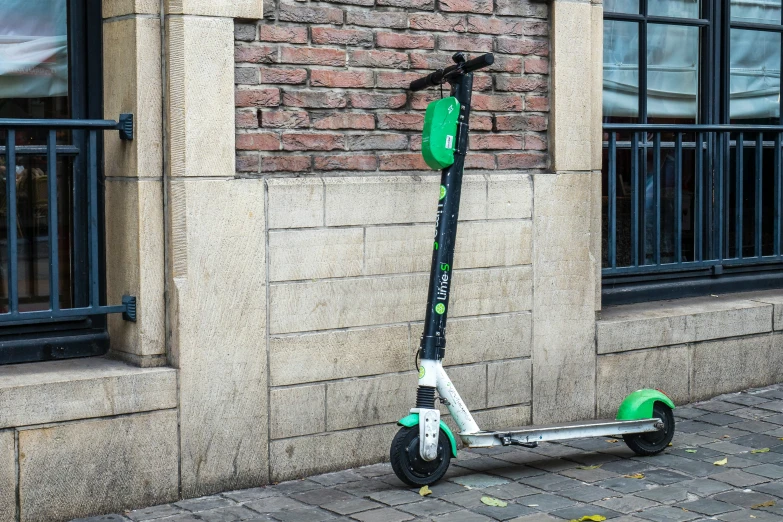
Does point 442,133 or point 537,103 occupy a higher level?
point 537,103

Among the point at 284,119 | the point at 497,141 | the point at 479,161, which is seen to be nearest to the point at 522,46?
the point at 497,141

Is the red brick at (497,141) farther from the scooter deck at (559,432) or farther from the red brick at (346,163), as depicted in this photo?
the scooter deck at (559,432)

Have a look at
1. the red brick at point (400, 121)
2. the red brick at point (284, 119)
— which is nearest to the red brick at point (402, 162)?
the red brick at point (400, 121)

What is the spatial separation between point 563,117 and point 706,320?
5.50ft

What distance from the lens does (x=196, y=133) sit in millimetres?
5141

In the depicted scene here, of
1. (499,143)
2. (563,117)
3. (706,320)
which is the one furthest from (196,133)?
(706,320)

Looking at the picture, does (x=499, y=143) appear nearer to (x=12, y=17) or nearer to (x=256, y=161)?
(x=256, y=161)

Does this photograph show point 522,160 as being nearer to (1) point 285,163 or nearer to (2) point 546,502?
(1) point 285,163

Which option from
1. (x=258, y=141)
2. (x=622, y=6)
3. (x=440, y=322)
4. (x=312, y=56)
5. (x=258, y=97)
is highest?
(x=622, y=6)

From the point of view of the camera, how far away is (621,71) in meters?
7.27

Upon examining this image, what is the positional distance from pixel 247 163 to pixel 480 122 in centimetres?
139

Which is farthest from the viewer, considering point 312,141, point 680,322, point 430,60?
point 680,322

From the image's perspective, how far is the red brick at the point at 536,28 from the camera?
6273 millimetres

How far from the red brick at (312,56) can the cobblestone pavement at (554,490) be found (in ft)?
6.62
